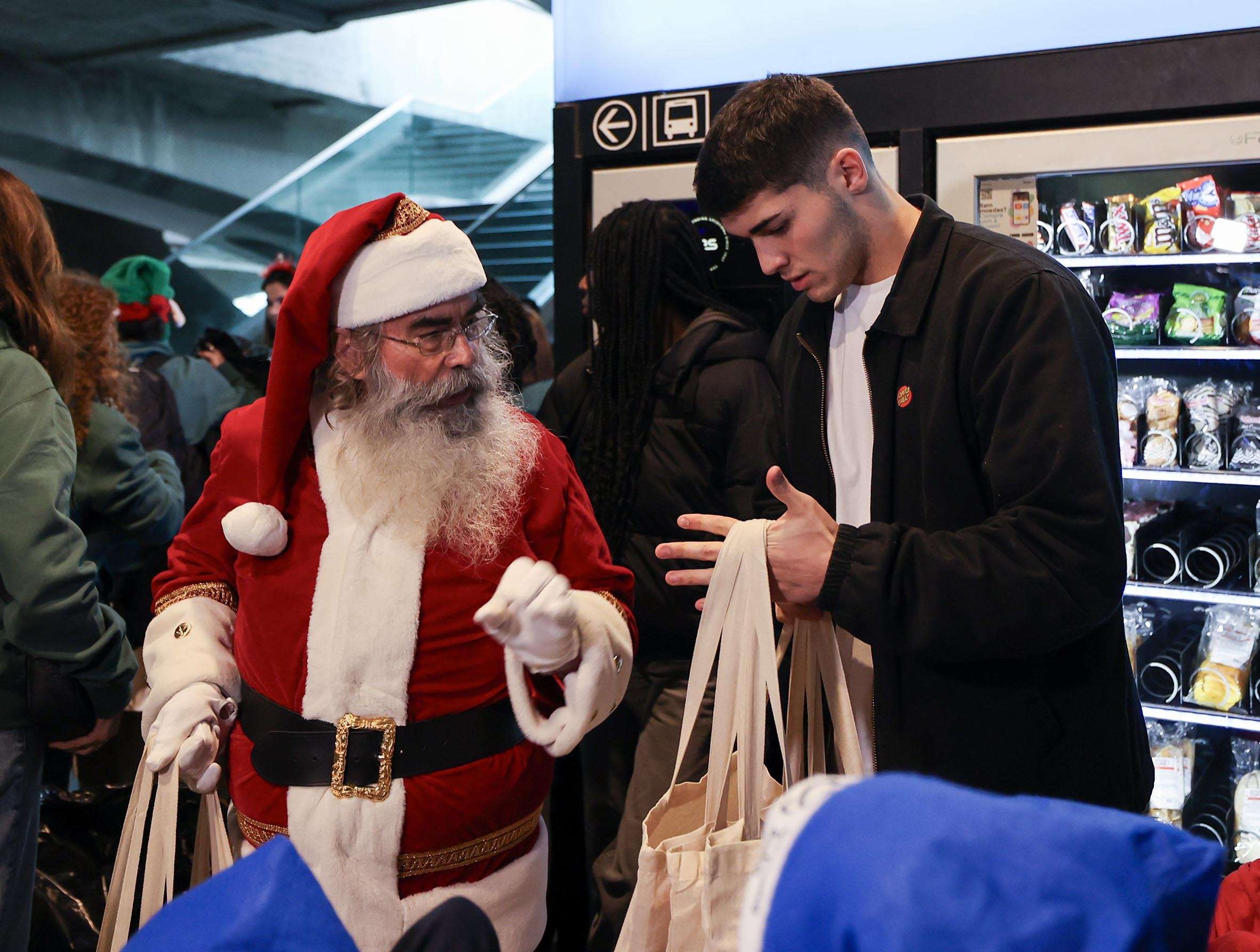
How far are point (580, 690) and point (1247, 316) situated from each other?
2.09m

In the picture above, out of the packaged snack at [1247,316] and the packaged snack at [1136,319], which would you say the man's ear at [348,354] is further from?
the packaged snack at [1247,316]

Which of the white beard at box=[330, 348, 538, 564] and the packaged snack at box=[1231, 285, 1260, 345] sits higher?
the packaged snack at box=[1231, 285, 1260, 345]

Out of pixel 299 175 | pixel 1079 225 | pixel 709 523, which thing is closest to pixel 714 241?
pixel 1079 225

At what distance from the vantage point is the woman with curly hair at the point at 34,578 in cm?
204

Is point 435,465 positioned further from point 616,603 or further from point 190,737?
point 190,737

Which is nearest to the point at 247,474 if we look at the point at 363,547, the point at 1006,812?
the point at 363,547

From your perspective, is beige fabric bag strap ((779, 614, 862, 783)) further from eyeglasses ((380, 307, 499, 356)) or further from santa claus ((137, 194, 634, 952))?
eyeglasses ((380, 307, 499, 356))

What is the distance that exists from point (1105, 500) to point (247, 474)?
1340 mm

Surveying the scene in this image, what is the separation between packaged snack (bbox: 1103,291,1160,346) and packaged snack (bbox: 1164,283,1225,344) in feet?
0.13

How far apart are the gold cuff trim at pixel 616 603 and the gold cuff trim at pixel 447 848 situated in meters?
0.37

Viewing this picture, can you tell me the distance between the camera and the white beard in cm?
178

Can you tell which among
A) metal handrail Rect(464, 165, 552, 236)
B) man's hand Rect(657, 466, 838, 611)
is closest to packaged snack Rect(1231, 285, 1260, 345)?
man's hand Rect(657, 466, 838, 611)

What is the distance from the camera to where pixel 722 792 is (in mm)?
1527

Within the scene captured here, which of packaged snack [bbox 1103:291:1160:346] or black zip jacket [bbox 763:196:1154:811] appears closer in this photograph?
black zip jacket [bbox 763:196:1154:811]
